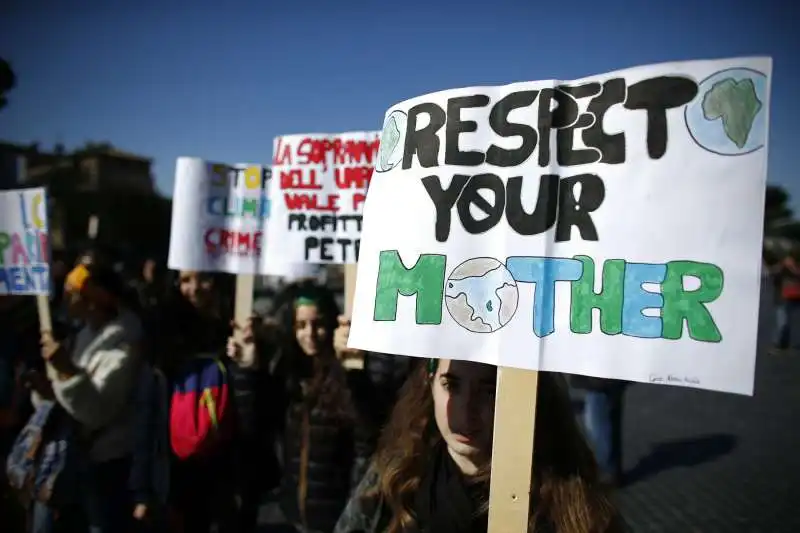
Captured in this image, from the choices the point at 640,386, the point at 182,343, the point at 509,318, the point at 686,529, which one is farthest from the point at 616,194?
the point at 640,386

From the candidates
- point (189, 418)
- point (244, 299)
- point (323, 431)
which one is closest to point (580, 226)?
point (323, 431)

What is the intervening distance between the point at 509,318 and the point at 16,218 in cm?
315

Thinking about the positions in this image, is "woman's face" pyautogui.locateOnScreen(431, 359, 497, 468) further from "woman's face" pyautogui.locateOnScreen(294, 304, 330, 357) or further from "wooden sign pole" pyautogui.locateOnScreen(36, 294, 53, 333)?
"wooden sign pole" pyautogui.locateOnScreen(36, 294, 53, 333)

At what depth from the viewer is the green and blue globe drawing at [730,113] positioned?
1.42 meters

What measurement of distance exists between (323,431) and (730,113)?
2.10 m

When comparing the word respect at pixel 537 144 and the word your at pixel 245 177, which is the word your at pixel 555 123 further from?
the word your at pixel 245 177

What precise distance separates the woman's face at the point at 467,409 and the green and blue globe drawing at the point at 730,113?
833 millimetres

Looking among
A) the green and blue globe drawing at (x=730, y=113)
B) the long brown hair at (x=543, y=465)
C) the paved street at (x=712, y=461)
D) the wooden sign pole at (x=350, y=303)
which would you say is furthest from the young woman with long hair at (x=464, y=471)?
the paved street at (x=712, y=461)

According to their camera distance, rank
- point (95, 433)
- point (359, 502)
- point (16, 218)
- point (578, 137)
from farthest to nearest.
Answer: point (16, 218), point (95, 433), point (359, 502), point (578, 137)

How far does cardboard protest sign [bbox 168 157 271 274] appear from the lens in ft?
12.7

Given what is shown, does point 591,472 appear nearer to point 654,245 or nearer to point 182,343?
point 654,245

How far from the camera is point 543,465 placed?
71.7 inches

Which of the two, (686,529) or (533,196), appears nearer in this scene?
(533,196)

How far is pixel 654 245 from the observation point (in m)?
1.53
